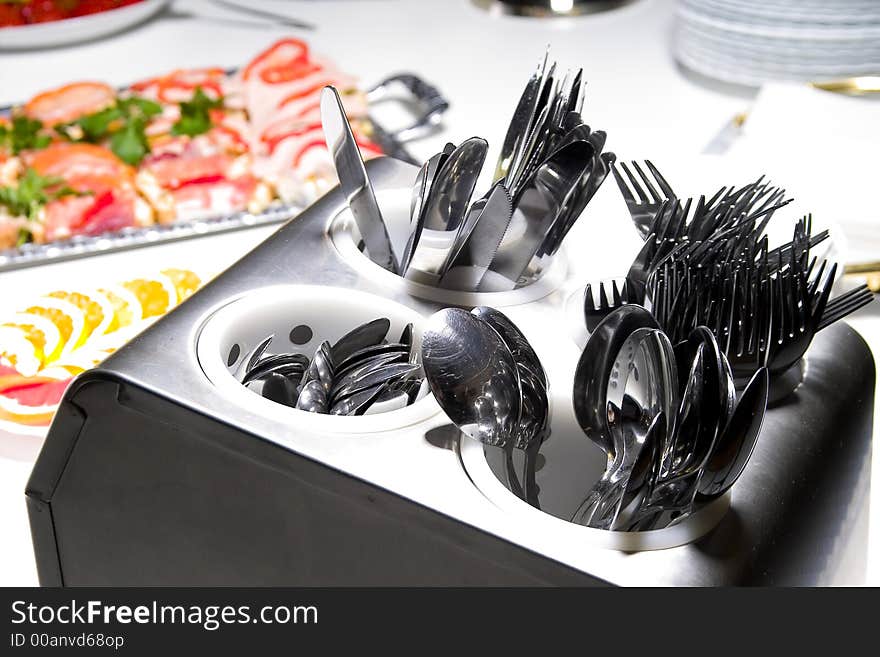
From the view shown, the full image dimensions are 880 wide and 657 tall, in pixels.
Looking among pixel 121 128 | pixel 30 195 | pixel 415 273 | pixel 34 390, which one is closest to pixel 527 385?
pixel 415 273

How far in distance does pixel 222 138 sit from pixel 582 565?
88 centimetres

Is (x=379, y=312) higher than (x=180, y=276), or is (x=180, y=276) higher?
(x=379, y=312)

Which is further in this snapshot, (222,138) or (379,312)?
(222,138)

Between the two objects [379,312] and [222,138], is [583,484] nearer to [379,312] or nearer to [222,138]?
[379,312]

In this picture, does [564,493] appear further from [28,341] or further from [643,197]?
[28,341]

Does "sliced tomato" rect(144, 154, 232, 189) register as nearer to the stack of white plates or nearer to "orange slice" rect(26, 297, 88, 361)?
"orange slice" rect(26, 297, 88, 361)

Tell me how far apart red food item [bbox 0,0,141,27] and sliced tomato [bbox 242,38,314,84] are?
1.15 ft

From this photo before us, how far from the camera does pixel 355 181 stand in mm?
564

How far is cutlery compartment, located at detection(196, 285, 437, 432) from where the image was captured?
0.50 meters

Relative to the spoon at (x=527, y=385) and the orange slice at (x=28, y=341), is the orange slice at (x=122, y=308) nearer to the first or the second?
the orange slice at (x=28, y=341)

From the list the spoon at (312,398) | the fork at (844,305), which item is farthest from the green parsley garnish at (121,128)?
the fork at (844,305)

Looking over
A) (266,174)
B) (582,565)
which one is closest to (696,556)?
(582,565)

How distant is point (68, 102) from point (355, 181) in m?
0.77
